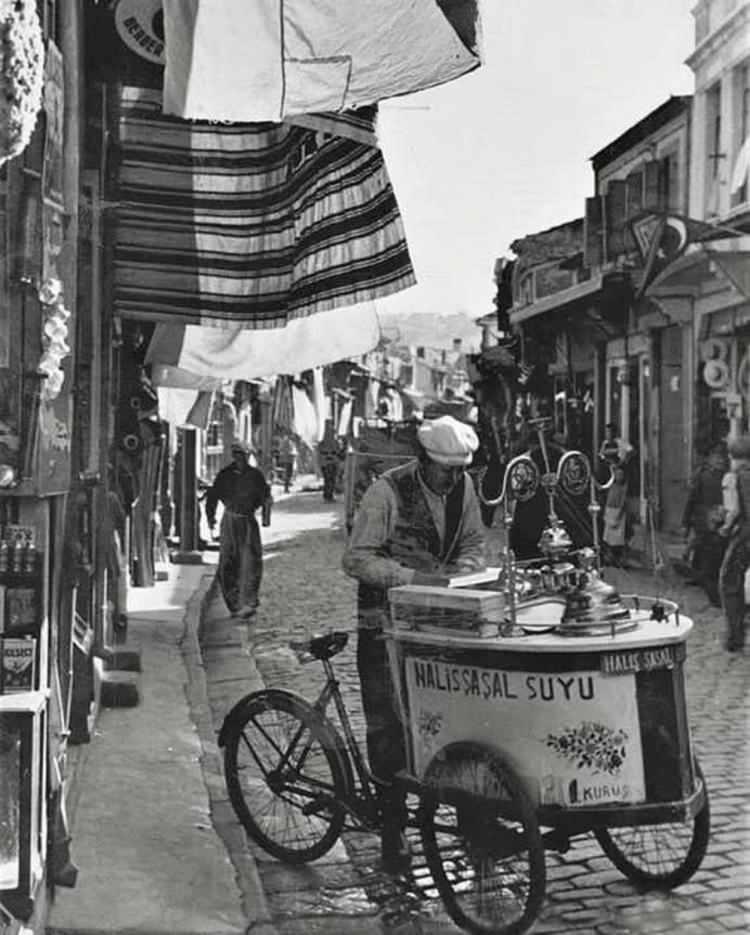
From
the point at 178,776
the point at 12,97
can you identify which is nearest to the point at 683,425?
the point at 178,776

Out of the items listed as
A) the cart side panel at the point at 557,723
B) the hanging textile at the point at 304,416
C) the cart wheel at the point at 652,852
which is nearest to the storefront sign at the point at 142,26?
the cart side panel at the point at 557,723

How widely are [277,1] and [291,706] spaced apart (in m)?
2.59

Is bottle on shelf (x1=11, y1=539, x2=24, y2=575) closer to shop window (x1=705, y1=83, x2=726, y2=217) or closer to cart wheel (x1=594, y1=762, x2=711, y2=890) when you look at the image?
cart wheel (x1=594, y1=762, x2=711, y2=890)

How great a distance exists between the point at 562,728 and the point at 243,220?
2.95 meters

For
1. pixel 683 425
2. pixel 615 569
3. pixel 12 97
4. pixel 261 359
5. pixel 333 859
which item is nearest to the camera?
pixel 12 97

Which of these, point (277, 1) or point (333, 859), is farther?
point (333, 859)

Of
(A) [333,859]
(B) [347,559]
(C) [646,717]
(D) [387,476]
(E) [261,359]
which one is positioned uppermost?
(E) [261,359]

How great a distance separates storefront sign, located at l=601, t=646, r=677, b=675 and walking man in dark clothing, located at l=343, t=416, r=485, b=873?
0.77m

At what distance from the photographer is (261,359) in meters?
8.64

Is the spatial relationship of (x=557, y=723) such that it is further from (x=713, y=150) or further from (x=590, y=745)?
(x=713, y=150)

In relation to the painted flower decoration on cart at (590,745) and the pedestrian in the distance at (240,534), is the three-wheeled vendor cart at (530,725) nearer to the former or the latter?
the painted flower decoration on cart at (590,745)

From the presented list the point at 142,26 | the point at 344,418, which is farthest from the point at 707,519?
the point at 344,418

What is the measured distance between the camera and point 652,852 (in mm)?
4836

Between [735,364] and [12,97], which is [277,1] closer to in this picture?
[12,97]
